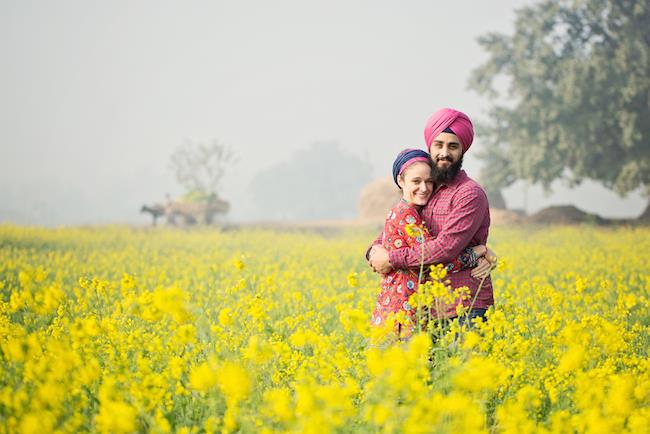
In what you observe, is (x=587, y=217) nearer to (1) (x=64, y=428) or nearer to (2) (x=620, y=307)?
(2) (x=620, y=307)

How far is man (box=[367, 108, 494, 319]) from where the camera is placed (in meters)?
3.06

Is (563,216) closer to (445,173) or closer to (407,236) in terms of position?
(445,173)

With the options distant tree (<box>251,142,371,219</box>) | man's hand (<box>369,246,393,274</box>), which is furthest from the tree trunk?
distant tree (<box>251,142,371,219</box>)

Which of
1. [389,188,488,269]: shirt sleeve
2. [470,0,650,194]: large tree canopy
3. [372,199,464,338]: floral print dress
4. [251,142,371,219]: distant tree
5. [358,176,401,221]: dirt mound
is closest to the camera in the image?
Answer: [389,188,488,269]: shirt sleeve

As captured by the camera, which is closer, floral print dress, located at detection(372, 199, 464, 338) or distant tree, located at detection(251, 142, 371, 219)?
floral print dress, located at detection(372, 199, 464, 338)

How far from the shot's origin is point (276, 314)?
541 cm

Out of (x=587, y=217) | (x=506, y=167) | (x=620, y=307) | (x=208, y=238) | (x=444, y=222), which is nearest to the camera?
(x=444, y=222)

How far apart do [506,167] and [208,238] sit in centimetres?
1372

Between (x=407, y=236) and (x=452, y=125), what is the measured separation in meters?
0.73

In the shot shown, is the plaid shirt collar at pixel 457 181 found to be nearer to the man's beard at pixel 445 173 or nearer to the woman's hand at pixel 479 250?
the man's beard at pixel 445 173

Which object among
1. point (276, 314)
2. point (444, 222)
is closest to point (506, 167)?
point (276, 314)

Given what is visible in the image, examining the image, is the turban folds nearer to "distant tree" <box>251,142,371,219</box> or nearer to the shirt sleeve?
the shirt sleeve

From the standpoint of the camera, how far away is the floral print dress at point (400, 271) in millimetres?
3164

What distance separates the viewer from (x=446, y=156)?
3230mm
